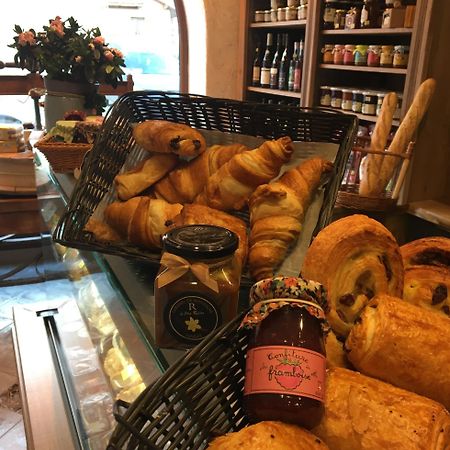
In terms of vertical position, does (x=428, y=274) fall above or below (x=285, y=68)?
below

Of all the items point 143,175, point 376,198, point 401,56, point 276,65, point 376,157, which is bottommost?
point 376,198

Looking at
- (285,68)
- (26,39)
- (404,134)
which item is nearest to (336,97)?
(285,68)

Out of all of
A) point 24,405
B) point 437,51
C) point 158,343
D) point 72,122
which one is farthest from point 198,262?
point 437,51

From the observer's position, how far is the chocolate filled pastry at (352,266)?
1.94 feet

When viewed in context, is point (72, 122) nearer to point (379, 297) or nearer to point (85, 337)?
point (85, 337)

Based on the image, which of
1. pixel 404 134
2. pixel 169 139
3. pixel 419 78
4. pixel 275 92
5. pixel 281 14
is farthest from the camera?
pixel 275 92

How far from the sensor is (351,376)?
519mm

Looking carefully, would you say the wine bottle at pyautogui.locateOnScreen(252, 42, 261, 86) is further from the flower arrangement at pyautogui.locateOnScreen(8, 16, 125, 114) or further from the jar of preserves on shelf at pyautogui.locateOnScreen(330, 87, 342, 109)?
the flower arrangement at pyautogui.locateOnScreen(8, 16, 125, 114)

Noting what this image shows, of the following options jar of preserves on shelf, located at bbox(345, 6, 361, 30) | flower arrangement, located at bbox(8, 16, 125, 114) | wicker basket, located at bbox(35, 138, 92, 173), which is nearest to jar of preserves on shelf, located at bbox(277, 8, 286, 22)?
jar of preserves on shelf, located at bbox(345, 6, 361, 30)

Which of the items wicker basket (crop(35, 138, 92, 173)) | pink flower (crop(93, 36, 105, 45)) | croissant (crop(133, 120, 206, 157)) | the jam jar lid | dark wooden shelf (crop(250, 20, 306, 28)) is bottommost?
wicker basket (crop(35, 138, 92, 173))

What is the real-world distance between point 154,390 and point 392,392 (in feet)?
0.77

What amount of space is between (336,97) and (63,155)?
165 cm

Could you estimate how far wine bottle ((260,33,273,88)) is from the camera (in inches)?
128

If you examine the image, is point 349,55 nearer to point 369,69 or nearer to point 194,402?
point 369,69
